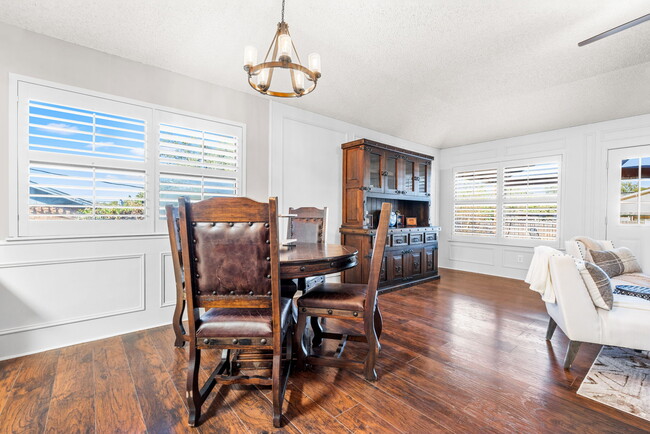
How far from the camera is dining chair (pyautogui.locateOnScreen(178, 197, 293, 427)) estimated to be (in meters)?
1.45

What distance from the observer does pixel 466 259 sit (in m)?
5.97

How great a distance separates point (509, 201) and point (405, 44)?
12.9 feet

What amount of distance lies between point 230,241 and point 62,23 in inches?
98.5

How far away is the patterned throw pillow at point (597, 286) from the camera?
2.04m

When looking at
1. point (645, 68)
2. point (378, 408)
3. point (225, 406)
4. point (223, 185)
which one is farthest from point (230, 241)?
point (645, 68)

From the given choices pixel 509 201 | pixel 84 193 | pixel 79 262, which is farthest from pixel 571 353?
pixel 84 193

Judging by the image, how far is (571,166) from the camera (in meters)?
4.73

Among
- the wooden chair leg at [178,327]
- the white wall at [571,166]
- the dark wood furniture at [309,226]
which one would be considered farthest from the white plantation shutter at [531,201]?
the wooden chair leg at [178,327]

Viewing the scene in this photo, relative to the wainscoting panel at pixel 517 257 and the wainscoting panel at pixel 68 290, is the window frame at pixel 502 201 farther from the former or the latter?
the wainscoting panel at pixel 68 290

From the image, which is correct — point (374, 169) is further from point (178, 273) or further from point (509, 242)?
point (178, 273)

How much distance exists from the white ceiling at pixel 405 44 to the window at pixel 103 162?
0.54 metres

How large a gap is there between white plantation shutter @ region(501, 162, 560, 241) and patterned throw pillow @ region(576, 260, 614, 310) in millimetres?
3404

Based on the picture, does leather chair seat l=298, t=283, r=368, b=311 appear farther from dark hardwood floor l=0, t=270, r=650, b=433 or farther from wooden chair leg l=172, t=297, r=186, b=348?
wooden chair leg l=172, t=297, r=186, b=348

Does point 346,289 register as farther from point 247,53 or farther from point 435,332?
point 247,53
